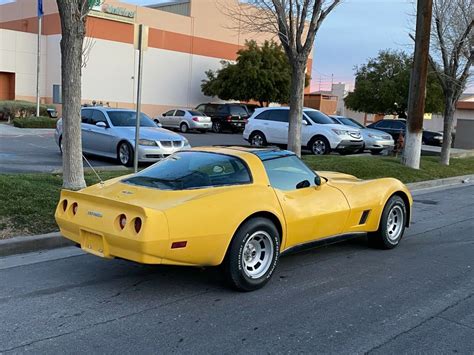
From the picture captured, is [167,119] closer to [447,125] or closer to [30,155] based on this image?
[30,155]

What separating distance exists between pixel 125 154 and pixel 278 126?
6.94 metres

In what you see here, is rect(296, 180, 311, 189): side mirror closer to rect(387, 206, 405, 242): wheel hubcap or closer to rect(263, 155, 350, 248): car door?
rect(263, 155, 350, 248): car door

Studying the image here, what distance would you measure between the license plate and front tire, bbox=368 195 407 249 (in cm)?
355

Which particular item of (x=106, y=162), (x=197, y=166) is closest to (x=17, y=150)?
(x=106, y=162)

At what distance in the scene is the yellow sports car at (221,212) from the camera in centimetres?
452

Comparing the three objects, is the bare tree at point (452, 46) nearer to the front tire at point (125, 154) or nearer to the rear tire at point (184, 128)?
the front tire at point (125, 154)

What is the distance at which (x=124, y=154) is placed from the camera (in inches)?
515

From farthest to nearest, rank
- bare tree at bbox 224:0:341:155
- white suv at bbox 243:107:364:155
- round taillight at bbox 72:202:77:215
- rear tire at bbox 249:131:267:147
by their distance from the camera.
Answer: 1. rear tire at bbox 249:131:267:147
2. white suv at bbox 243:107:364:155
3. bare tree at bbox 224:0:341:155
4. round taillight at bbox 72:202:77:215

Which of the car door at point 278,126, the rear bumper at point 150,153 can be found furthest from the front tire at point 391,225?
the car door at point 278,126

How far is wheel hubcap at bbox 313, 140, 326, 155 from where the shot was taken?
1748 centimetres

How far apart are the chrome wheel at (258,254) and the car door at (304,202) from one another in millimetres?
317

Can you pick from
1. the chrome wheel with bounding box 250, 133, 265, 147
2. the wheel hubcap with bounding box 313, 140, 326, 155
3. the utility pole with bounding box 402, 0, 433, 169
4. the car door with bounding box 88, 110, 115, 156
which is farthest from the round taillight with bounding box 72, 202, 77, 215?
the chrome wheel with bounding box 250, 133, 265, 147

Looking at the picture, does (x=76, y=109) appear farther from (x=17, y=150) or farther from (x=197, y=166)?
(x=17, y=150)

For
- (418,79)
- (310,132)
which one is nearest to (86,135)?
(310,132)
